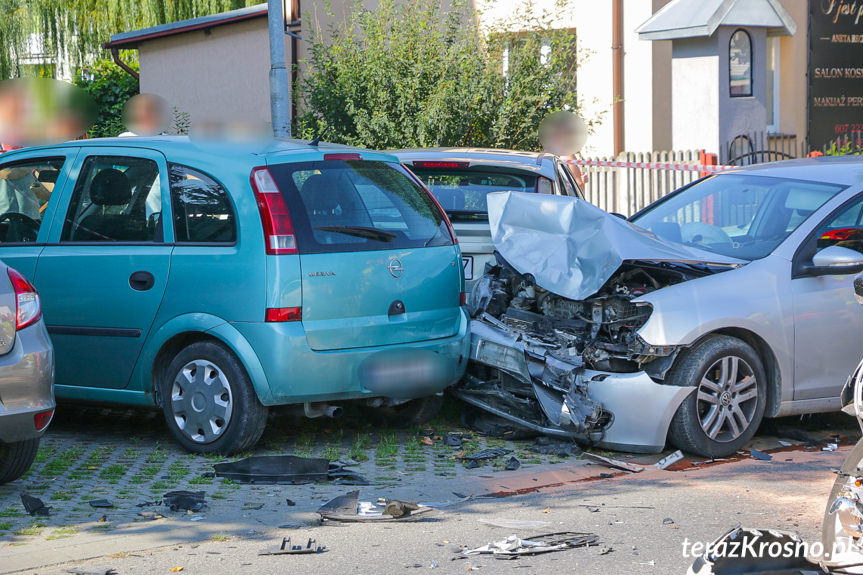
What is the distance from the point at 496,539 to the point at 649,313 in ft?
6.85

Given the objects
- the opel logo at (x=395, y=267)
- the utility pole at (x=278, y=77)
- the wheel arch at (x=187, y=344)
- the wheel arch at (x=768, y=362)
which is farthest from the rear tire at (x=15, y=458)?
the utility pole at (x=278, y=77)

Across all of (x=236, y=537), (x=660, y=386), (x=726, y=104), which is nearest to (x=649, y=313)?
(x=660, y=386)

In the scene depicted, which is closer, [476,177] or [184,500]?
[184,500]

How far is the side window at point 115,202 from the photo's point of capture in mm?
6715

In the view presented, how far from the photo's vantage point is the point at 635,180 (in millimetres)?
15047

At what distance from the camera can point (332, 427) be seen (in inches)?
293

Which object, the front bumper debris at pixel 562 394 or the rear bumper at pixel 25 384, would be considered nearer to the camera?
the rear bumper at pixel 25 384

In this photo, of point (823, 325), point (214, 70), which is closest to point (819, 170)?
point (823, 325)

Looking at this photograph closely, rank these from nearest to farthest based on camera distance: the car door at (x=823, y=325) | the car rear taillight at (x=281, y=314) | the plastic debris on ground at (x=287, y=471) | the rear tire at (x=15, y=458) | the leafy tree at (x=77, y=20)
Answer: the rear tire at (x=15, y=458)
the plastic debris on ground at (x=287, y=471)
the car rear taillight at (x=281, y=314)
the car door at (x=823, y=325)
the leafy tree at (x=77, y=20)

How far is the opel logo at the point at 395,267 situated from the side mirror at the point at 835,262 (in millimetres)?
2408

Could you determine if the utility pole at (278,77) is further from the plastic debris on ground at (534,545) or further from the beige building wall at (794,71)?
the beige building wall at (794,71)

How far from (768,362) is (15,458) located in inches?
167

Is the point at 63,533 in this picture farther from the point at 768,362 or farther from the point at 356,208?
the point at 768,362

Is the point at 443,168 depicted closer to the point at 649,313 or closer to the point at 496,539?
the point at 649,313
